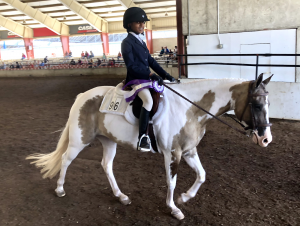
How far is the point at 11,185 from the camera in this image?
368 centimetres

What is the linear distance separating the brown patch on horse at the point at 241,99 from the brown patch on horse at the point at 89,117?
156cm

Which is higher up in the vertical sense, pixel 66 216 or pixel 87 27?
pixel 87 27

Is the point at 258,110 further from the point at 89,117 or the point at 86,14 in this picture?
the point at 86,14

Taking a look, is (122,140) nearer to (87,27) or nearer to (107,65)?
(107,65)

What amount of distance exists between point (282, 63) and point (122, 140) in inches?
209

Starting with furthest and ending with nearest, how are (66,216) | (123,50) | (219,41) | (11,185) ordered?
1. (219,41)
2. (11,185)
3. (66,216)
4. (123,50)

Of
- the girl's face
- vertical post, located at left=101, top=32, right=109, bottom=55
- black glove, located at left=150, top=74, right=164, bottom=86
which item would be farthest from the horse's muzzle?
vertical post, located at left=101, top=32, right=109, bottom=55

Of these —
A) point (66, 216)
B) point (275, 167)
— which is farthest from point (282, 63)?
point (66, 216)

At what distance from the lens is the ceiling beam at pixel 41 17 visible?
911 inches

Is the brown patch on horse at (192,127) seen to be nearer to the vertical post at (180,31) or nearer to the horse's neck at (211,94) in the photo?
the horse's neck at (211,94)

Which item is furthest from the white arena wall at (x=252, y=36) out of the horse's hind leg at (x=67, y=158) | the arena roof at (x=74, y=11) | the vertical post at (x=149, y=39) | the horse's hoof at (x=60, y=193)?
the vertical post at (x=149, y=39)

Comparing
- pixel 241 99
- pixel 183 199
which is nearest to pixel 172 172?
pixel 183 199

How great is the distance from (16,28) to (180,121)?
33484 millimetres

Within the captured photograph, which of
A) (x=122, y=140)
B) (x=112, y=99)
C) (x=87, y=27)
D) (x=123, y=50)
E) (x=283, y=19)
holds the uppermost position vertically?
(x=87, y=27)
